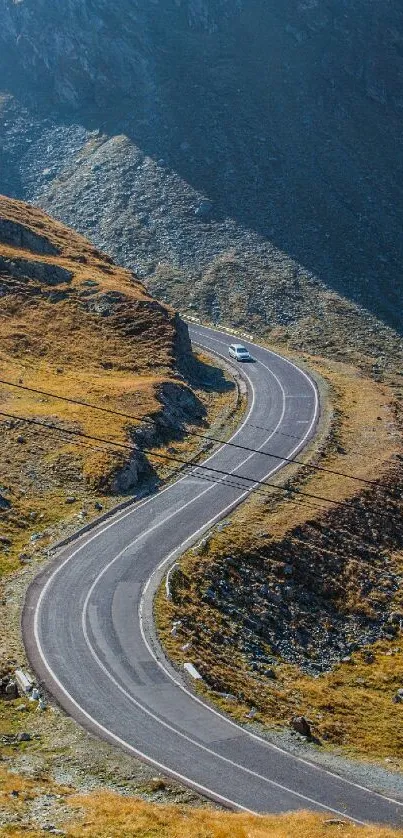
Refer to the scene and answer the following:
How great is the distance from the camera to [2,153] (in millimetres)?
153500

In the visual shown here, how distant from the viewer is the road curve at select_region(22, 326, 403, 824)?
2945 centimetres

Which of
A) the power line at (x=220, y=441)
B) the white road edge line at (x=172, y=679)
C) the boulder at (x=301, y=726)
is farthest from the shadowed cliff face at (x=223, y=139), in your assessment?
the boulder at (x=301, y=726)

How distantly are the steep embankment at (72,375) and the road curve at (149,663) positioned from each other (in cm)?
341

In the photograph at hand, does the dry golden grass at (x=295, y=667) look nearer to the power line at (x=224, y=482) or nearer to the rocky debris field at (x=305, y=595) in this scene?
the rocky debris field at (x=305, y=595)

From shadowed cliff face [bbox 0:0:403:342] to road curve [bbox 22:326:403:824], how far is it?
57041mm

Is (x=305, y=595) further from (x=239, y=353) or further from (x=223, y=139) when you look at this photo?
(x=223, y=139)

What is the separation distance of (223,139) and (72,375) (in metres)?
86.9

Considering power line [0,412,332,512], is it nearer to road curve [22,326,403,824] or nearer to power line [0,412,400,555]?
power line [0,412,400,555]

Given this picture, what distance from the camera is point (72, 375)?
70625mm

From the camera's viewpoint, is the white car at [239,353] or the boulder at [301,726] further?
the white car at [239,353]

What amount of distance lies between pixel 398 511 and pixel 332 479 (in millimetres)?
4726

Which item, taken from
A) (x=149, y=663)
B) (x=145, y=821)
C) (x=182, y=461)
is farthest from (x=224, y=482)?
(x=145, y=821)

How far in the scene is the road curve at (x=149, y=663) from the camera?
29.5m

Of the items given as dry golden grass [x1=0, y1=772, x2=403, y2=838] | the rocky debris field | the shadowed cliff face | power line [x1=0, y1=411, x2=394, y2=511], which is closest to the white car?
the shadowed cliff face
